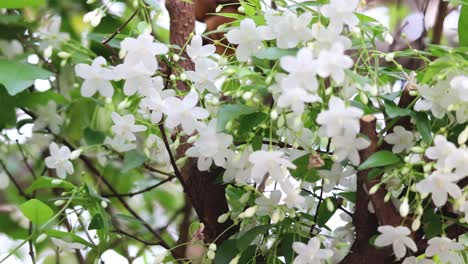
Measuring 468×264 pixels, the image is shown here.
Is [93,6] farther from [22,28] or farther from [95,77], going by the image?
[95,77]

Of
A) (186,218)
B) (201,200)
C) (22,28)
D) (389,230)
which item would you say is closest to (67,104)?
(22,28)

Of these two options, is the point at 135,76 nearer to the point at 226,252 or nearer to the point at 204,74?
the point at 204,74

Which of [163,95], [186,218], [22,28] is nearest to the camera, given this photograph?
[163,95]

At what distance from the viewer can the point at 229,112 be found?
62 centimetres

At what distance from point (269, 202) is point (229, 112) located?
111 millimetres

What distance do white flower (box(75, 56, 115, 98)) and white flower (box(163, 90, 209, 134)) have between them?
7cm

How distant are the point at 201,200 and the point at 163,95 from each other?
137 millimetres

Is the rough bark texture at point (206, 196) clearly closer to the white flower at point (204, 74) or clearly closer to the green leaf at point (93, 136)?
the white flower at point (204, 74)

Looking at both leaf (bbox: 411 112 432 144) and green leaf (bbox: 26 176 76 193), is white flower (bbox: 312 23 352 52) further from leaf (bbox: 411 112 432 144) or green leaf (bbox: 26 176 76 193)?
green leaf (bbox: 26 176 76 193)

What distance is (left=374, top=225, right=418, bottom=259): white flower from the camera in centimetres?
61

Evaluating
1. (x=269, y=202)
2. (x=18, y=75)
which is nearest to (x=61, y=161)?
(x=18, y=75)

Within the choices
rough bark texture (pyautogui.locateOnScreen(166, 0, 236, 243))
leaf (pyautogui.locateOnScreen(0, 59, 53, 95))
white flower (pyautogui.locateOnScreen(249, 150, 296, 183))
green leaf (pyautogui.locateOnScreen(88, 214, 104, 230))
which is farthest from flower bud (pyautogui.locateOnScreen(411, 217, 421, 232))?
leaf (pyautogui.locateOnScreen(0, 59, 53, 95))

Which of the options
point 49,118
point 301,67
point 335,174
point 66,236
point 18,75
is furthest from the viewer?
point 49,118

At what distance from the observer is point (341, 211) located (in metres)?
0.78
